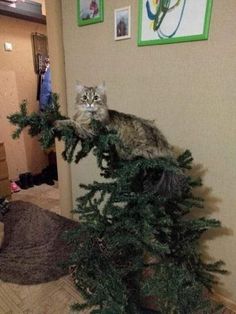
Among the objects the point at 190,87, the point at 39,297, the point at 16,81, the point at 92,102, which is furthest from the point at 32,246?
the point at 16,81

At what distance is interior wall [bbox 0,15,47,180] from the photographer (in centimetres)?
271

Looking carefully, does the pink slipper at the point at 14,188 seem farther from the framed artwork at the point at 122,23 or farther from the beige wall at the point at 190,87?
the framed artwork at the point at 122,23

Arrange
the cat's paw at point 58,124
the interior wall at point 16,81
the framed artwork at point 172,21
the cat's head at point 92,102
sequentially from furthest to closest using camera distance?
1. the interior wall at point 16,81
2. the framed artwork at point 172,21
3. the cat's head at point 92,102
4. the cat's paw at point 58,124

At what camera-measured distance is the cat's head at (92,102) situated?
3.21ft

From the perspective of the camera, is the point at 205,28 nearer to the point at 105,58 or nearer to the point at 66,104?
the point at 105,58

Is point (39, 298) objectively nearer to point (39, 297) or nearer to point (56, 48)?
point (39, 297)

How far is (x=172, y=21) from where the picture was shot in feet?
3.84

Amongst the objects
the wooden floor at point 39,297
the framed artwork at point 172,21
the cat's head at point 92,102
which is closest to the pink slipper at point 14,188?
the wooden floor at point 39,297

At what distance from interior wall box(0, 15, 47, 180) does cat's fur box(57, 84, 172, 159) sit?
2075 mm

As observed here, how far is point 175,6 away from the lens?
1148 mm

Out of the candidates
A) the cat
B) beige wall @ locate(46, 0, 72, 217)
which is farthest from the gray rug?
the cat

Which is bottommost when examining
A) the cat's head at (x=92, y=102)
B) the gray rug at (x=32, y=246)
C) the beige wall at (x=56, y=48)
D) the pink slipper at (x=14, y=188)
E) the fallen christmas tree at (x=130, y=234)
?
the pink slipper at (x=14, y=188)

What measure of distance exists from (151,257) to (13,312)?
90cm

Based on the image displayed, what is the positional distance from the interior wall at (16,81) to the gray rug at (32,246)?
902 millimetres
